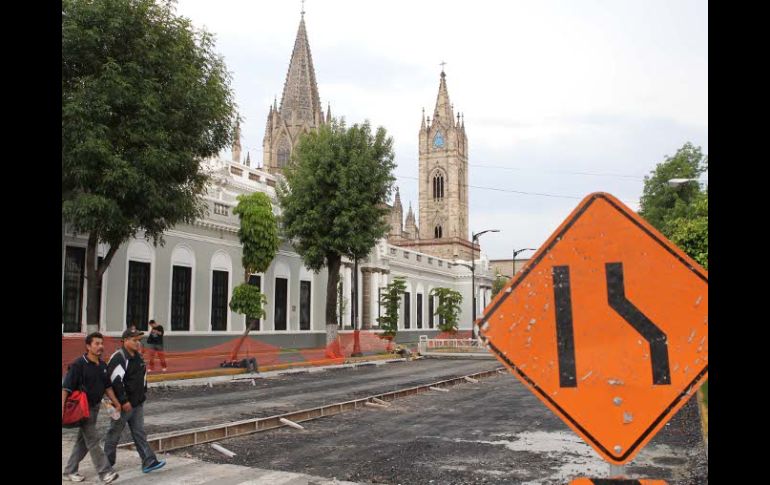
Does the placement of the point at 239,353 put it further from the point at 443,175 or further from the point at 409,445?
the point at 443,175

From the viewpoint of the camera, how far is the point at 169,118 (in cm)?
1870

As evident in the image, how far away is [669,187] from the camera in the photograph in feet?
139

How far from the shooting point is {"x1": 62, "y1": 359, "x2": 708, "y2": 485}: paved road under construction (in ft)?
27.7

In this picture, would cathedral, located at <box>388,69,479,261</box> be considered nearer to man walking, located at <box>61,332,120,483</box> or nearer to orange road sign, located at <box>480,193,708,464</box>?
man walking, located at <box>61,332,120,483</box>

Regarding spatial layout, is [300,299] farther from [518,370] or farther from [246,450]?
[518,370]

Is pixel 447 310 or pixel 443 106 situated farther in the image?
pixel 443 106

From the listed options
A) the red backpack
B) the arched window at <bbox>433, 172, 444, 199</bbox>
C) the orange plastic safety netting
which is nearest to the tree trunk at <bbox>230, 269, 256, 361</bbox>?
the orange plastic safety netting

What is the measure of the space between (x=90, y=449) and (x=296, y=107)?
7775cm

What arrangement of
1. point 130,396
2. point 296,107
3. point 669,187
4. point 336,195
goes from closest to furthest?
point 130,396 < point 336,195 < point 669,187 < point 296,107

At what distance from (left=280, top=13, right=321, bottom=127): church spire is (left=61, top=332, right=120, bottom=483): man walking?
7565cm

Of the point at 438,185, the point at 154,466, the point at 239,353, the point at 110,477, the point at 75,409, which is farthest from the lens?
the point at 438,185

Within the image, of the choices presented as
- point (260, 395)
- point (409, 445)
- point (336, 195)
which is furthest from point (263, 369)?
point (409, 445)

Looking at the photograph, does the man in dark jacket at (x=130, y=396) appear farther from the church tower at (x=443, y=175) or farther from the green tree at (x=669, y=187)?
the church tower at (x=443, y=175)
